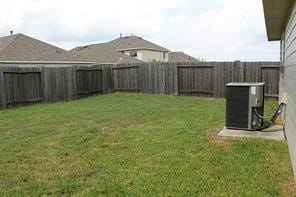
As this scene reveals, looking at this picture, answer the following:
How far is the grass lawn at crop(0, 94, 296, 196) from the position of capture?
12.9 feet

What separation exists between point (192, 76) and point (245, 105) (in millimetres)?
7828

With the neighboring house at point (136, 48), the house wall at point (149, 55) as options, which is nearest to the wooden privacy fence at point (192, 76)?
the neighboring house at point (136, 48)

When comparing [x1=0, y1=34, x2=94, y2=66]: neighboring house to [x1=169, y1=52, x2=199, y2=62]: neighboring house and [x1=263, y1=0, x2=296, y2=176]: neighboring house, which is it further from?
[x1=169, y1=52, x2=199, y2=62]: neighboring house

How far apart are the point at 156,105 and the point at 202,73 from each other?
359 cm

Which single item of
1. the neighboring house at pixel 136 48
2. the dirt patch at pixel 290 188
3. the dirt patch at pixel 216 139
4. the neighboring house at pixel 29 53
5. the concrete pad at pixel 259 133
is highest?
the neighboring house at pixel 136 48

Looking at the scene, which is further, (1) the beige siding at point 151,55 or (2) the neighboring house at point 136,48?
(1) the beige siding at point 151,55

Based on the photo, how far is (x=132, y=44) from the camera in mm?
37969

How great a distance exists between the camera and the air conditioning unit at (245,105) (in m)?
6.75

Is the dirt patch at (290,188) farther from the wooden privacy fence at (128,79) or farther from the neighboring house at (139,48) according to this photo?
the neighboring house at (139,48)

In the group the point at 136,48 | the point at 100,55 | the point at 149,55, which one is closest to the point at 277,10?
the point at 100,55

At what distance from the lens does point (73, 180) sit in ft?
14.0

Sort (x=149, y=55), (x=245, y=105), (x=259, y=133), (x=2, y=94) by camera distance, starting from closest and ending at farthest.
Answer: (x=259, y=133) → (x=245, y=105) → (x=2, y=94) → (x=149, y=55)

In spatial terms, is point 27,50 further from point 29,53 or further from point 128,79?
point 128,79

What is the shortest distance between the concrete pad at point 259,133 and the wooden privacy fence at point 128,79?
6.04 meters
